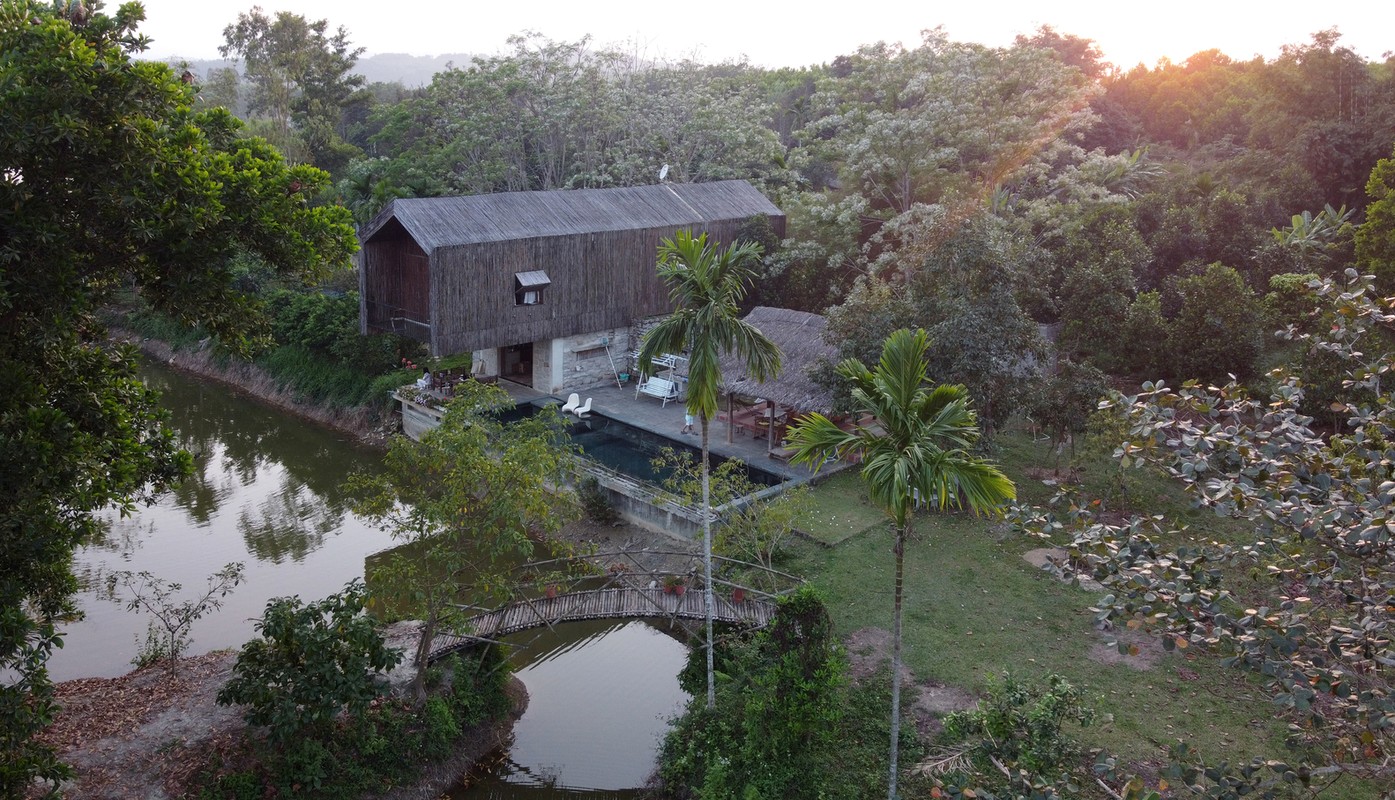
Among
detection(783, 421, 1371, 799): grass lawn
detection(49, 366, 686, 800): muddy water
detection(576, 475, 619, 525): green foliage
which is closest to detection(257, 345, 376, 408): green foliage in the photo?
detection(49, 366, 686, 800): muddy water

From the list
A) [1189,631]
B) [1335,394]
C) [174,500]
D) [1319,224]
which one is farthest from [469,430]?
[1319,224]

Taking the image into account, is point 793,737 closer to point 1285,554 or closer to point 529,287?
point 1285,554

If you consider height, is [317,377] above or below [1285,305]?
below

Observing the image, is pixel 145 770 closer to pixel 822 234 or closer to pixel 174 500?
pixel 174 500

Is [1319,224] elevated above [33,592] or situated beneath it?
elevated above

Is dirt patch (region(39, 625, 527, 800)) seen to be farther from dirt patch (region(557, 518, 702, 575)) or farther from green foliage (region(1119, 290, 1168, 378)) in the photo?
green foliage (region(1119, 290, 1168, 378))

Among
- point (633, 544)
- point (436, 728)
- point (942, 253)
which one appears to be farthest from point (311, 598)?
point (942, 253)
